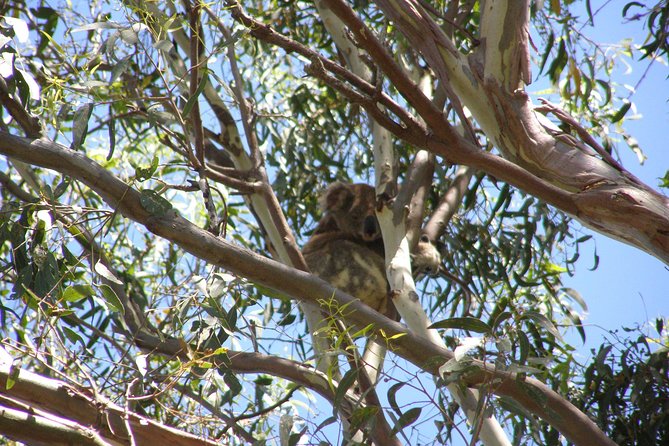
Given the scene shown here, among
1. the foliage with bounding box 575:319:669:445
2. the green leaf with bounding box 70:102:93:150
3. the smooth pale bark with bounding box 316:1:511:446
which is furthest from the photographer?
the foliage with bounding box 575:319:669:445

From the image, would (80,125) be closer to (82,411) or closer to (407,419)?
(82,411)

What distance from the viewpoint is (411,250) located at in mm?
3480

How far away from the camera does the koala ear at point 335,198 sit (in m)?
5.12

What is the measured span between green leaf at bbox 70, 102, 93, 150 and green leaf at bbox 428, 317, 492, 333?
1239 mm

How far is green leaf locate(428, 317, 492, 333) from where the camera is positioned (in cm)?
217

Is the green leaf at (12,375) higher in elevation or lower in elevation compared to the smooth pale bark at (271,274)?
lower

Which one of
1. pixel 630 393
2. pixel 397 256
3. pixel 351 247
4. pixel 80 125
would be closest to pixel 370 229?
pixel 351 247

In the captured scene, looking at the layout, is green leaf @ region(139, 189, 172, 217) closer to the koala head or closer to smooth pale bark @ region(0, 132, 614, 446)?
smooth pale bark @ region(0, 132, 614, 446)

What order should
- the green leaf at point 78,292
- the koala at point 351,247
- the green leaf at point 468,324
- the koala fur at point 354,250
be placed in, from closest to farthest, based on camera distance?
the green leaf at point 78,292, the green leaf at point 468,324, the koala fur at point 354,250, the koala at point 351,247

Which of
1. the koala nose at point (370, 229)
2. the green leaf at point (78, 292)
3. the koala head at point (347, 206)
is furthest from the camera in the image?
the koala head at point (347, 206)

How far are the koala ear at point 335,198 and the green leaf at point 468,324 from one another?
9.63 feet

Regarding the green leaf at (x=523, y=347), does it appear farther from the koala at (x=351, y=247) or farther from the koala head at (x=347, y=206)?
the koala head at (x=347, y=206)

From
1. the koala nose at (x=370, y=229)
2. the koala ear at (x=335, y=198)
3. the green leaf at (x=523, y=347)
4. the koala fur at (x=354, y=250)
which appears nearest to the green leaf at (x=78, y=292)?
the green leaf at (x=523, y=347)

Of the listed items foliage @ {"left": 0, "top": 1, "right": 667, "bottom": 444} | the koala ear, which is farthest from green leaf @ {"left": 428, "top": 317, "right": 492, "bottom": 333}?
the koala ear
